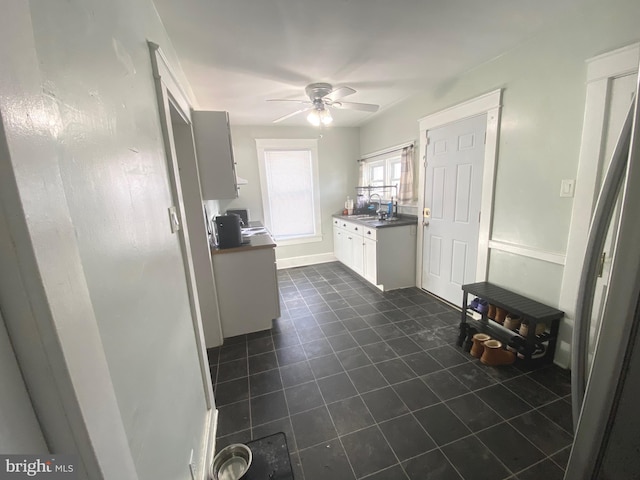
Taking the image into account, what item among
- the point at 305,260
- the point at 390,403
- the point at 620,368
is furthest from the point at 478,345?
the point at 305,260

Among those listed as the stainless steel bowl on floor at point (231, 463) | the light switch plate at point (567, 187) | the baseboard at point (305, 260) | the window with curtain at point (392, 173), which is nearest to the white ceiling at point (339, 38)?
the window with curtain at point (392, 173)

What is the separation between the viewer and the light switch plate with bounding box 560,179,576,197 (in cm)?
175

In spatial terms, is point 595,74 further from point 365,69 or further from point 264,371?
point 264,371

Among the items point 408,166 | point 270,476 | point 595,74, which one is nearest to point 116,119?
point 270,476

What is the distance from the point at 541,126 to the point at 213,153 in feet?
8.51

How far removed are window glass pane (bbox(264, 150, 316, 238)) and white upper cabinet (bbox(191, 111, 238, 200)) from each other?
1.94 metres

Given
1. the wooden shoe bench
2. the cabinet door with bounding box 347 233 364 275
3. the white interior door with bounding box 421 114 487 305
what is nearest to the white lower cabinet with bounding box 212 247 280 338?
the cabinet door with bounding box 347 233 364 275

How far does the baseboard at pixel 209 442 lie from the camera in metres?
1.23

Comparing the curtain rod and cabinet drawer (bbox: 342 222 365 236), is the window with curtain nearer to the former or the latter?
the curtain rod

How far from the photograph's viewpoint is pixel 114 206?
0.64m

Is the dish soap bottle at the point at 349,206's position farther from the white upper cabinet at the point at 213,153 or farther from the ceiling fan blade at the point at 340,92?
the white upper cabinet at the point at 213,153

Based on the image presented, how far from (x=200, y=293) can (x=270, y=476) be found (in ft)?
4.75

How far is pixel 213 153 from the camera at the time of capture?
7.57 feet

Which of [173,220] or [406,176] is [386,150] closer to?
[406,176]
